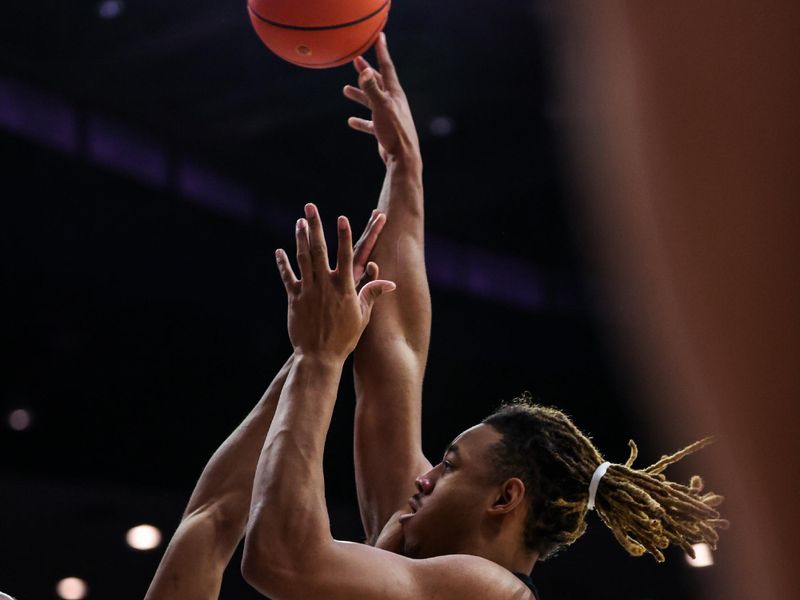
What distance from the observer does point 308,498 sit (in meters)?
1.39

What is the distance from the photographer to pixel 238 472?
6.61ft

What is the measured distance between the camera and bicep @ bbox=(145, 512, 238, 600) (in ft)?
6.15

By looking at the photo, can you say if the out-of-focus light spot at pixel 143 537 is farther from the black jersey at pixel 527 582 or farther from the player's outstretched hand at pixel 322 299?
the player's outstretched hand at pixel 322 299

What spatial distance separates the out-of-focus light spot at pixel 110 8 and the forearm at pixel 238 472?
3737mm

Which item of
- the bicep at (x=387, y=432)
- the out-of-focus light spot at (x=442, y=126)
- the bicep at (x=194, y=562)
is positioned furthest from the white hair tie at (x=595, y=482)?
the out-of-focus light spot at (x=442, y=126)

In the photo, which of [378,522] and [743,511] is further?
[378,522]

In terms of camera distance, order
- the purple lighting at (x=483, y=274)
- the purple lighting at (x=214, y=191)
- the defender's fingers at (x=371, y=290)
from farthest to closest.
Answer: the purple lighting at (x=483, y=274), the purple lighting at (x=214, y=191), the defender's fingers at (x=371, y=290)

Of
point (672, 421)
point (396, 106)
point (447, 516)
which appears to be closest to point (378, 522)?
point (447, 516)

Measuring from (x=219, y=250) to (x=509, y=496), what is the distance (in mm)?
4374

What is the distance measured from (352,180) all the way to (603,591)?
2.64m

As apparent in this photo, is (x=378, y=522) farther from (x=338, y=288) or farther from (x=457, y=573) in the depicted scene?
(x=338, y=288)

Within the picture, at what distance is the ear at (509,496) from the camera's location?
5.46 ft

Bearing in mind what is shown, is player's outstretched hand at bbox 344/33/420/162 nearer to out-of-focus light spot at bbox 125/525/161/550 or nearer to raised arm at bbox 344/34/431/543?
raised arm at bbox 344/34/431/543

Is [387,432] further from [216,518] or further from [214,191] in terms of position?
[214,191]
